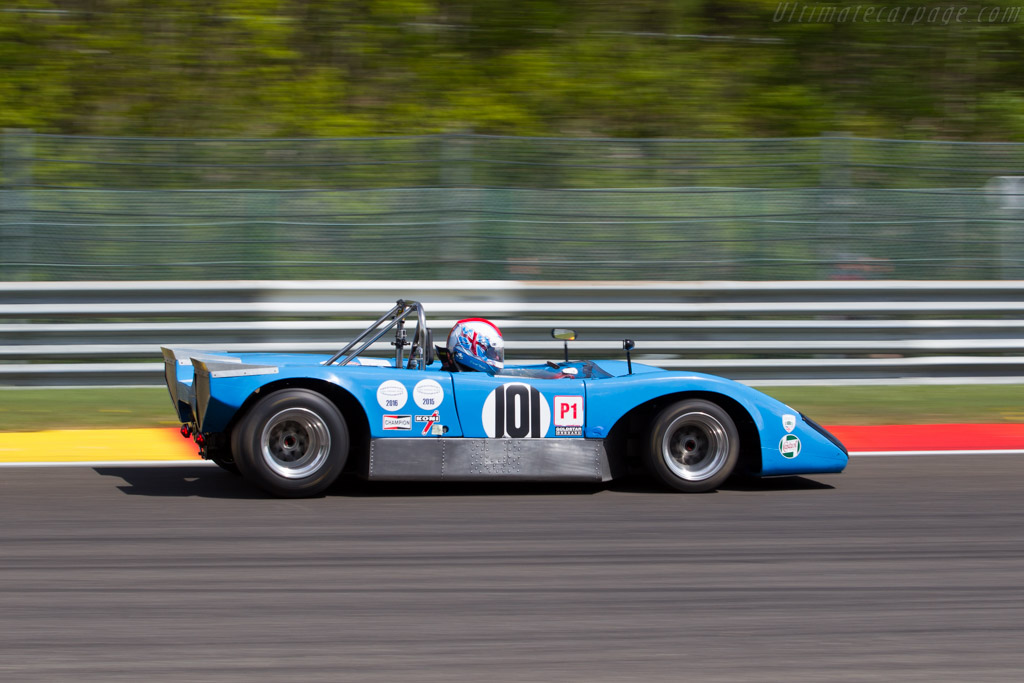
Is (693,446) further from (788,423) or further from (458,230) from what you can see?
(458,230)

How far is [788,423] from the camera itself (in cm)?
674

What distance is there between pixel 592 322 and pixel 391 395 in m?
4.56

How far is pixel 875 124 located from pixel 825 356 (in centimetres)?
589

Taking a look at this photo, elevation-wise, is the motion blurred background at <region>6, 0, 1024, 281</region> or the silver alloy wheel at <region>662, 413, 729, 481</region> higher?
the motion blurred background at <region>6, 0, 1024, 281</region>

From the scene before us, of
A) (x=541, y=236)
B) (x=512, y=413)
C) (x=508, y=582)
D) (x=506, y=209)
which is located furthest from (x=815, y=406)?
(x=508, y=582)

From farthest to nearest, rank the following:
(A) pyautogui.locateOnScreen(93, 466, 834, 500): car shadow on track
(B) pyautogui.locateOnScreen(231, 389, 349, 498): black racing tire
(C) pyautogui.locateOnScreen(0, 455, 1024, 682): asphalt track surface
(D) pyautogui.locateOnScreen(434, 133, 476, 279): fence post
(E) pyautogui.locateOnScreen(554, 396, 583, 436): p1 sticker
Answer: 1. (D) pyautogui.locateOnScreen(434, 133, 476, 279): fence post
2. (A) pyautogui.locateOnScreen(93, 466, 834, 500): car shadow on track
3. (E) pyautogui.locateOnScreen(554, 396, 583, 436): p1 sticker
4. (B) pyautogui.locateOnScreen(231, 389, 349, 498): black racing tire
5. (C) pyautogui.locateOnScreen(0, 455, 1024, 682): asphalt track surface

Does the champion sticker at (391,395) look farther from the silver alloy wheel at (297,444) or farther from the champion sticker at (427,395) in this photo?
Result: the silver alloy wheel at (297,444)

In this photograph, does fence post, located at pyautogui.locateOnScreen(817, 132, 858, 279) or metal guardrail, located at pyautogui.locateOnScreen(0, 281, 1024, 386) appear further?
fence post, located at pyautogui.locateOnScreen(817, 132, 858, 279)

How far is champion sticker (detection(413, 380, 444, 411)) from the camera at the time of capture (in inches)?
254

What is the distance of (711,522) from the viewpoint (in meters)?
5.99

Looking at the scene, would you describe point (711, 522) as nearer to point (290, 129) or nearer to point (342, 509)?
point (342, 509)

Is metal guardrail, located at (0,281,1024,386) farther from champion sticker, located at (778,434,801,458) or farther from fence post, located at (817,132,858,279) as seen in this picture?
champion sticker, located at (778,434,801,458)

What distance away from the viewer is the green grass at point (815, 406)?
915 cm

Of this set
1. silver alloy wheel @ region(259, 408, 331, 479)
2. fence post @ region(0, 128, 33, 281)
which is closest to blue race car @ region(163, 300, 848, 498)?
silver alloy wheel @ region(259, 408, 331, 479)
